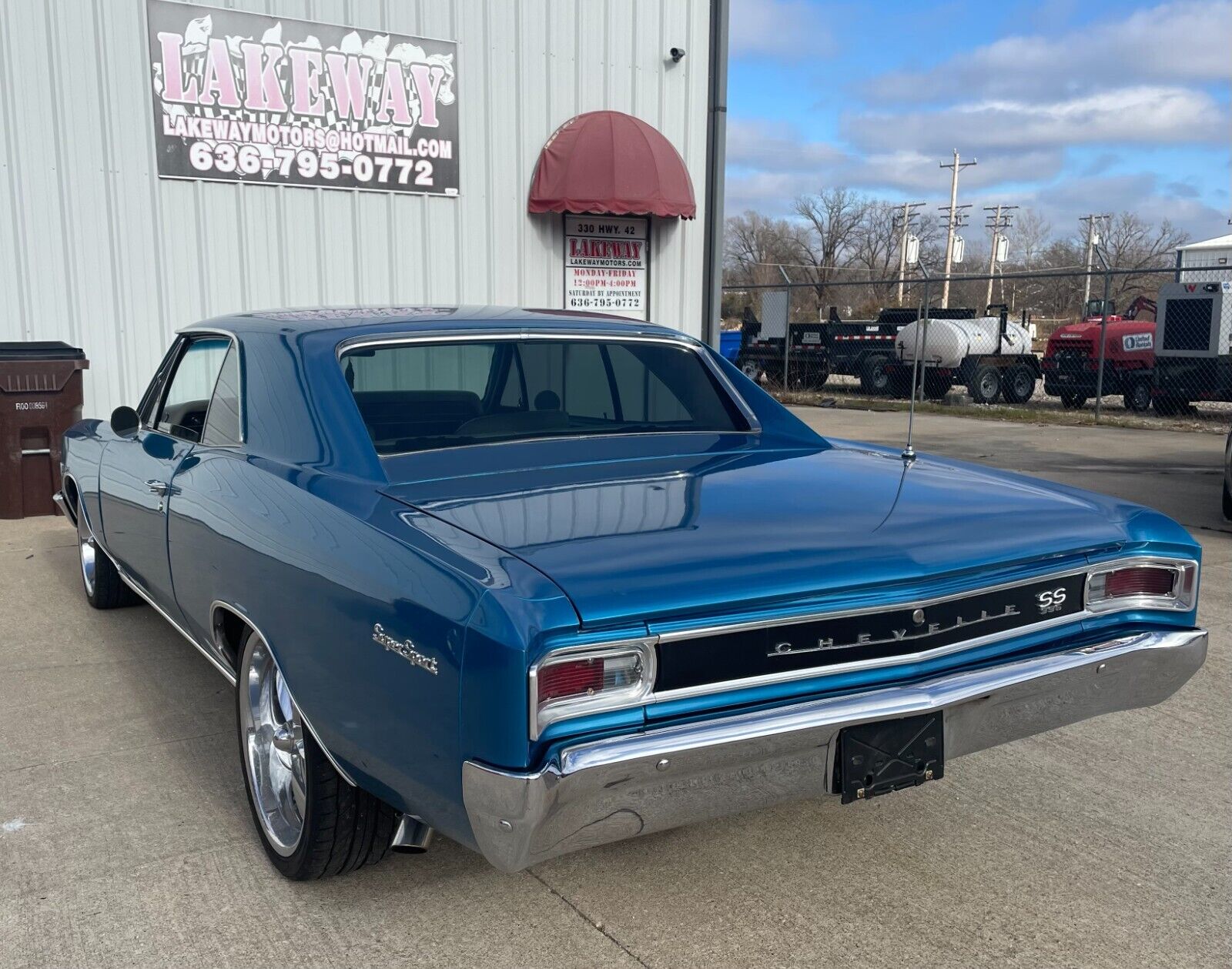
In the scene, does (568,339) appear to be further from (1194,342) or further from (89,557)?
(1194,342)

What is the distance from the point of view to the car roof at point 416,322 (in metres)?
3.43

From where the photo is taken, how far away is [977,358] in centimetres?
2030

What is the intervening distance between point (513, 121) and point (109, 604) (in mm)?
6211

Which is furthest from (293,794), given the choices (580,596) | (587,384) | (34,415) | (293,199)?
(293,199)

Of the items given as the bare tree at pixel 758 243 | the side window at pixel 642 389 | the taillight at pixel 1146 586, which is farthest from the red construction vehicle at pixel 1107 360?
the bare tree at pixel 758 243

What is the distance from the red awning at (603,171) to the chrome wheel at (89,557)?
5.69 metres

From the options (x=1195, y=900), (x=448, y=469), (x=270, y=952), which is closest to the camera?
(x=270, y=952)

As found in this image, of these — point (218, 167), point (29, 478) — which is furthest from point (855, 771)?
point (218, 167)

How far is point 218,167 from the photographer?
888 cm

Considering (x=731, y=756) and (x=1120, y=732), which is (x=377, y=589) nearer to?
(x=731, y=756)

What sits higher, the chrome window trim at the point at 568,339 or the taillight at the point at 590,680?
the chrome window trim at the point at 568,339

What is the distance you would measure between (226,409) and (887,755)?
234 centimetres

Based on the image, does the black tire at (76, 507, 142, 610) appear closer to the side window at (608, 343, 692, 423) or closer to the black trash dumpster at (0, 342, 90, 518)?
the black trash dumpster at (0, 342, 90, 518)

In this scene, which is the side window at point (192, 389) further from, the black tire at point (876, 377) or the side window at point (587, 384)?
the black tire at point (876, 377)
